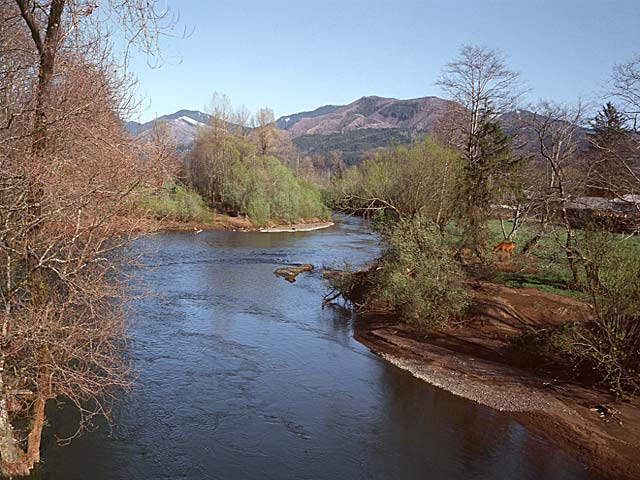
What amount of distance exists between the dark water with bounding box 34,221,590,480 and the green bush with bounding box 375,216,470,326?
2.53m

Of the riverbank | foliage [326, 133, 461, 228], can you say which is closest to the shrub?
foliage [326, 133, 461, 228]

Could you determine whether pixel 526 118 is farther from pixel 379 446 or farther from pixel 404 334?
pixel 379 446

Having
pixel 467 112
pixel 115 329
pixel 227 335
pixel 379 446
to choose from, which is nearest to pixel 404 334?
pixel 227 335

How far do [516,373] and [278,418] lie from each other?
695cm

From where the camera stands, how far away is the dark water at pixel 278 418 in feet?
31.8

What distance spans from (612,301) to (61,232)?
12.1m

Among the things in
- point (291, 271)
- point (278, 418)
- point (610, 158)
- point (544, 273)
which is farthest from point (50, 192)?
point (291, 271)

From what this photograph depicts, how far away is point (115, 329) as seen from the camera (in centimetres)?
895

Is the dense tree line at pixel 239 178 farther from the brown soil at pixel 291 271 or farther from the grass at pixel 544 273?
the grass at pixel 544 273

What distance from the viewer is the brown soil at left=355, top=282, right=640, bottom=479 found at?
432 inches

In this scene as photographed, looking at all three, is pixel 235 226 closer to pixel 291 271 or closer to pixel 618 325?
pixel 291 271

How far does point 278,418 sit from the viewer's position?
11570 millimetres

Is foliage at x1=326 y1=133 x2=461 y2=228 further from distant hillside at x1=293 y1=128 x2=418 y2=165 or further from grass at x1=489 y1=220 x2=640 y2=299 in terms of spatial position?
distant hillside at x1=293 y1=128 x2=418 y2=165

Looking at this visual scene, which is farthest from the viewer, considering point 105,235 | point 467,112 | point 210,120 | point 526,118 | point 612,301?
point 210,120
